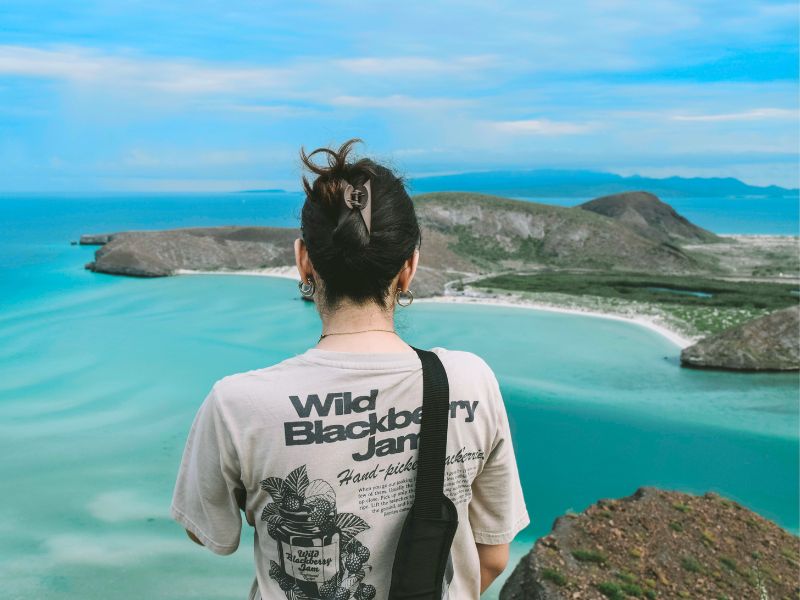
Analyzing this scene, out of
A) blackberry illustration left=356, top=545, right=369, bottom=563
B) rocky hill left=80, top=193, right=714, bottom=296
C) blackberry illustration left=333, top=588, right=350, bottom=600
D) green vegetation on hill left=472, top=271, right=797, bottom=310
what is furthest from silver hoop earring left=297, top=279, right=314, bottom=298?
rocky hill left=80, top=193, right=714, bottom=296

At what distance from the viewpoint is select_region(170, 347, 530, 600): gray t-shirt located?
1.71m

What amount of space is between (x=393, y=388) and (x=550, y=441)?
50.4 ft

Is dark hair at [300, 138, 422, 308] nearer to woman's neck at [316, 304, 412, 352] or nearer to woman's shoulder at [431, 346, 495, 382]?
woman's neck at [316, 304, 412, 352]

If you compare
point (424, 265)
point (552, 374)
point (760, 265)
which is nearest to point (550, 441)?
point (552, 374)

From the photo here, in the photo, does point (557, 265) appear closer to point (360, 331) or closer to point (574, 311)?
point (574, 311)

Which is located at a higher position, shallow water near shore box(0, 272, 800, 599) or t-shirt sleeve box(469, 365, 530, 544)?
t-shirt sleeve box(469, 365, 530, 544)

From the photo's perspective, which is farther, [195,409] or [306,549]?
[195,409]

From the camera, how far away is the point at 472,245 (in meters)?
57.2

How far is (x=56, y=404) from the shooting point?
66.2 feet

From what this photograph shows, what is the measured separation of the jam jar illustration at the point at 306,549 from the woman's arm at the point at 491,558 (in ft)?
1.70

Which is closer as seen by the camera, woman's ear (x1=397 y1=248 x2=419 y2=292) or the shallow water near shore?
woman's ear (x1=397 y1=248 x2=419 y2=292)

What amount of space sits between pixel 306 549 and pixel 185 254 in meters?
53.0

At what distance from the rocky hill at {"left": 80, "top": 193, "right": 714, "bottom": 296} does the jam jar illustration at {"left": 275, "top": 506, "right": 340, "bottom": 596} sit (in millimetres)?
45172

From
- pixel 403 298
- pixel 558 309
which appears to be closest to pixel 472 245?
pixel 558 309
